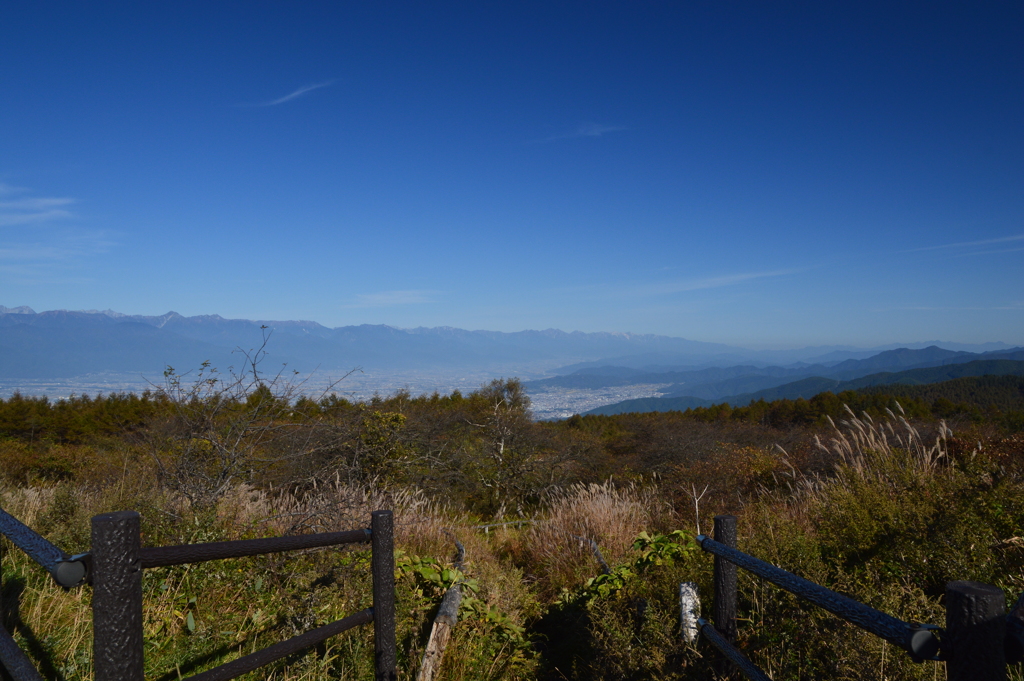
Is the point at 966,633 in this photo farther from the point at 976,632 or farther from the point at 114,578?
the point at 114,578

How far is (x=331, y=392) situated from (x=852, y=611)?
818cm

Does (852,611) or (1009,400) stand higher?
(852,611)

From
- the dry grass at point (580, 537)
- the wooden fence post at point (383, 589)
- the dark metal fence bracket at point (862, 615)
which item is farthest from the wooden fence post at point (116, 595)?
the dry grass at point (580, 537)

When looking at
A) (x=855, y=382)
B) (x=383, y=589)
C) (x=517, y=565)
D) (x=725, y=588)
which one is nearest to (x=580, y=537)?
(x=517, y=565)

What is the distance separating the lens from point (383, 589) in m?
2.56

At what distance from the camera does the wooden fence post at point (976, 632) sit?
43.0 inches

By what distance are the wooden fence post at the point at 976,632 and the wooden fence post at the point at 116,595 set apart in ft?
6.35

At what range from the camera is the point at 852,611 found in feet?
4.86

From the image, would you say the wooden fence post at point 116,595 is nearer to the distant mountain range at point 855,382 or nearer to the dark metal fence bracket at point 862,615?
the dark metal fence bracket at point 862,615

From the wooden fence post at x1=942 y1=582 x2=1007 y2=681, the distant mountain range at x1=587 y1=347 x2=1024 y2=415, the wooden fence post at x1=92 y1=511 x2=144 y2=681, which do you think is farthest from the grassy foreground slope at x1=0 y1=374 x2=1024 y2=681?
the distant mountain range at x1=587 y1=347 x2=1024 y2=415

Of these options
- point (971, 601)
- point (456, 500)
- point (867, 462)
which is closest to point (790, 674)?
point (971, 601)

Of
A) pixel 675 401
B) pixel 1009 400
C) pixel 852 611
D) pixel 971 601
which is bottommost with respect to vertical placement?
pixel 675 401

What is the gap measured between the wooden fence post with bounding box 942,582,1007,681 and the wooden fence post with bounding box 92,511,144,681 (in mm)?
1936

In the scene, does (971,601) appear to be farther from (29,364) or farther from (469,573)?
(29,364)
